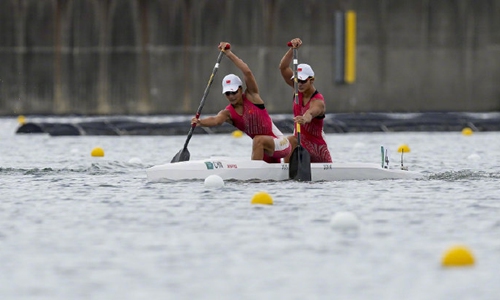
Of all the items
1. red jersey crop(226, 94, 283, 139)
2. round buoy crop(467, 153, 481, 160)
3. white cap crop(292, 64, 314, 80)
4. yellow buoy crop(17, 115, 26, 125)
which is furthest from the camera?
yellow buoy crop(17, 115, 26, 125)

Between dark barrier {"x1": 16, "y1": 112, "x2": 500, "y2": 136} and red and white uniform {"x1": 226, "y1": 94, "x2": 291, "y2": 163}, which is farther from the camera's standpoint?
dark barrier {"x1": 16, "y1": 112, "x2": 500, "y2": 136}

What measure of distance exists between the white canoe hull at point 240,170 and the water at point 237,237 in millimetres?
273

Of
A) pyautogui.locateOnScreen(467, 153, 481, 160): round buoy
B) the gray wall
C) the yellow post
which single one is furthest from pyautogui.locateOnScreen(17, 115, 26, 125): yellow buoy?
pyautogui.locateOnScreen(467, 153, 481, 160): round buoy

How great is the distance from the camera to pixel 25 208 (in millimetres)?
12148

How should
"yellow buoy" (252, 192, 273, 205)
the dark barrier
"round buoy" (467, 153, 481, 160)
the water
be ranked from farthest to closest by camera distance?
the dark barrier → "round buoy" (467, 153, 481, 160) → "yellow buoy" (252, 192, 273, 205) → the water

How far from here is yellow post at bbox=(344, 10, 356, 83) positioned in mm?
31250

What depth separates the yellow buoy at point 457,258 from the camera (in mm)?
8359

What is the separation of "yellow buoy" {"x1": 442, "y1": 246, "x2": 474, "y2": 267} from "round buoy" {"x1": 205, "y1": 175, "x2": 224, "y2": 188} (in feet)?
19.7

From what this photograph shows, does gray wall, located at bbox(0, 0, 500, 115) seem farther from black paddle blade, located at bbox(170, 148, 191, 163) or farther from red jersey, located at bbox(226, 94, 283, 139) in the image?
red jersey, located at bbox(226, 94, 283, 139)

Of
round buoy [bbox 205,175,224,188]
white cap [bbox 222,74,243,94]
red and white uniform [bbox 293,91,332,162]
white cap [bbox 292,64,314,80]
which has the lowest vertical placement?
round buoy [bbox 205,175,224,188]

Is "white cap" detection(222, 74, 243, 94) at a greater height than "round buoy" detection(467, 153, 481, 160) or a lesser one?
greater

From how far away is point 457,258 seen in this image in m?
8.37

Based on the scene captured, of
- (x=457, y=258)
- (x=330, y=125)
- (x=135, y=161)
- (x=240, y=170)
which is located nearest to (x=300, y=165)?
(x=240, y=170)

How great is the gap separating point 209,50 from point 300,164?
16.2 m
